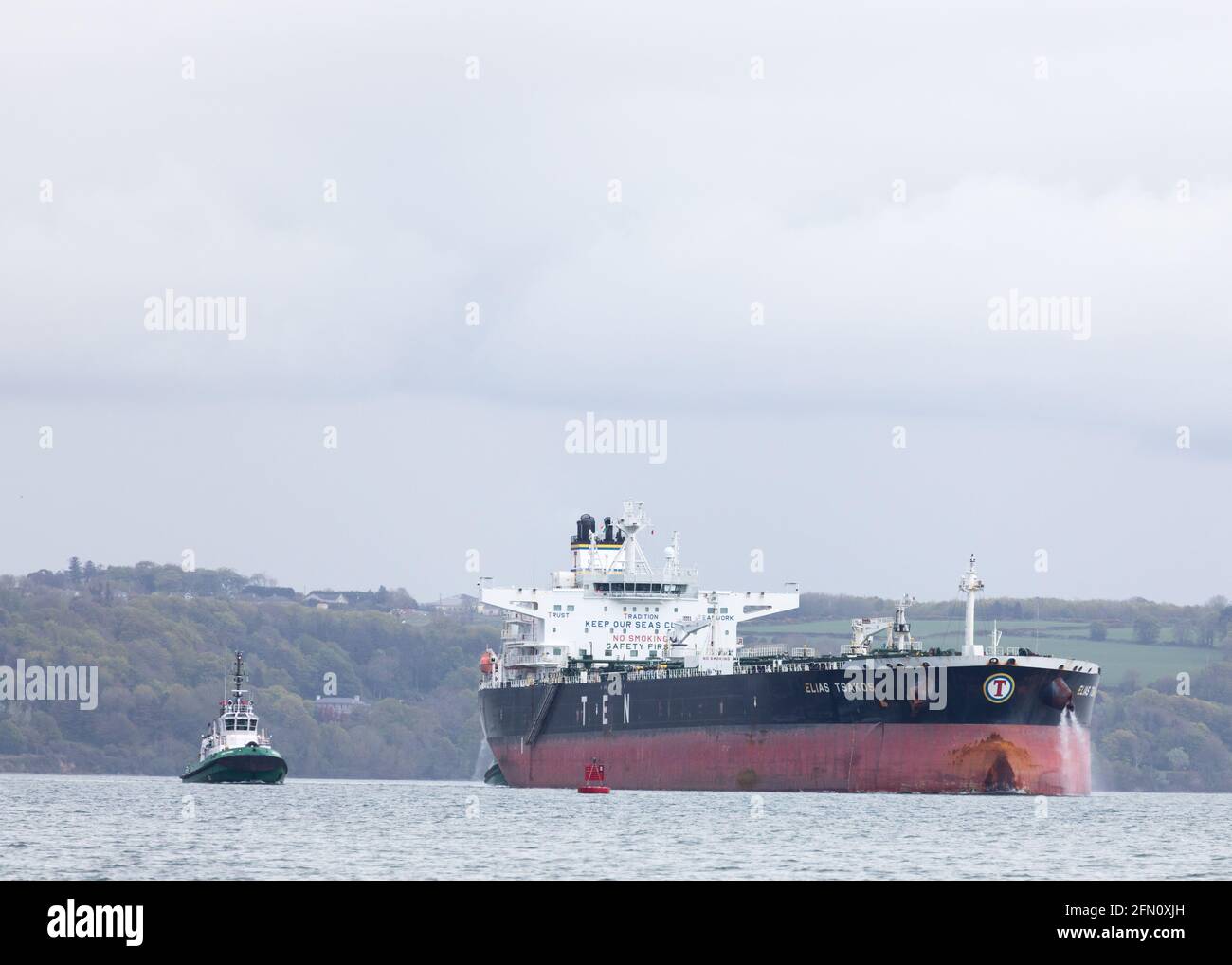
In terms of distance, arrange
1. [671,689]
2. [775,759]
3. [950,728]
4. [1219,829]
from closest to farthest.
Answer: [1219,829], [950,728], [775,759], [671,689]

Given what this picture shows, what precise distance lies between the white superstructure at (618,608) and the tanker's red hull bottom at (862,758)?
1036 cm

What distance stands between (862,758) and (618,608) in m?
24.3

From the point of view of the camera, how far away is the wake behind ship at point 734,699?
2539 inches

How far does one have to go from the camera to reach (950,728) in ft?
212

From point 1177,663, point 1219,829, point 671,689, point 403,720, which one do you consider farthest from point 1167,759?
point 1219,829

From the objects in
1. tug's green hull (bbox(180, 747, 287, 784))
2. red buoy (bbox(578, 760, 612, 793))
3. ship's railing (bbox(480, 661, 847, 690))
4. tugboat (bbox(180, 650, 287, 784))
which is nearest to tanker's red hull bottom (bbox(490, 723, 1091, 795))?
red buoy (bbox(578, 760, 612, 793))

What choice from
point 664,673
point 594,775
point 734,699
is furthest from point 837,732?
point 594,775

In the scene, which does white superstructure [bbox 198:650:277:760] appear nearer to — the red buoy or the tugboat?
the tugboat

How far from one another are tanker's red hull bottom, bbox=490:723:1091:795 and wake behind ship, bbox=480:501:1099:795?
0.19ft

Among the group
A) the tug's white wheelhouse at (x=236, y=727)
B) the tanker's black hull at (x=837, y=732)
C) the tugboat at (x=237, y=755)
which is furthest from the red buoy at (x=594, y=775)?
the tug's white wheelhouse at (x=236, y=727)

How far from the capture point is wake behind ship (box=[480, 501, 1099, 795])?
6450 cm

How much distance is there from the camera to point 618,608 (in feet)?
295
